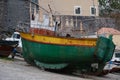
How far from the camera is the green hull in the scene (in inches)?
923

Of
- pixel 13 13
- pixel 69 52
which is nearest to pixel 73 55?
pixel 69 52

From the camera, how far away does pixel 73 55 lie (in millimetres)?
23828

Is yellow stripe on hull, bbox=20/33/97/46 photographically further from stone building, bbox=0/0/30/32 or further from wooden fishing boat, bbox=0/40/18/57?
stone building, bbox=0/0/30/32

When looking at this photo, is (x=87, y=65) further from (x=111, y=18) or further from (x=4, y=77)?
(x=111, y=18)

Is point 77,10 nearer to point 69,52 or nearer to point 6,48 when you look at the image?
point 6,48

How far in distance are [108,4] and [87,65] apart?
56.8 meters

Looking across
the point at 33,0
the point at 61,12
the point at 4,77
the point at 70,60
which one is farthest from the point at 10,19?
the point at 4,77

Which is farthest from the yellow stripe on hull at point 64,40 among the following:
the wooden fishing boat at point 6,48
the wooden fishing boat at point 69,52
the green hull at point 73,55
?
the wooden fishing boat at point 6,48

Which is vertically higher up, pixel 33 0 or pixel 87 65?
pixel 33 0

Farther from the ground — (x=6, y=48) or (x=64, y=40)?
(x=64, y=40)

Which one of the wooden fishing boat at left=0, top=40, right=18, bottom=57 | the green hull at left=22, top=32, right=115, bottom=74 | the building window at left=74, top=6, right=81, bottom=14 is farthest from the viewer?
the building window at left=74, top=6, right=81, bottom=14

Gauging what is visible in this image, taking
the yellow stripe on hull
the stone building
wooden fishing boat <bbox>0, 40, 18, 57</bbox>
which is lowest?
wooden fishing boat <bbox>0, 40, 18, 57</bbox>

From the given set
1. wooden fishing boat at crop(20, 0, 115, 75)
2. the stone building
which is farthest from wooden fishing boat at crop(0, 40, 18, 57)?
the stone building

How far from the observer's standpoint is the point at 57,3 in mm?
62469
